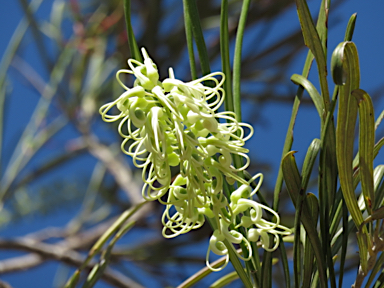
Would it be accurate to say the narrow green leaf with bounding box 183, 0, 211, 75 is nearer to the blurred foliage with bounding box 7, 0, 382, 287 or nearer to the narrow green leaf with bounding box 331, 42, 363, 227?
the narrow green leaf with bounding box 331, 42, 363, 227

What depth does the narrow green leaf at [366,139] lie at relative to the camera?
5.3 inches

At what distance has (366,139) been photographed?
0.15 m

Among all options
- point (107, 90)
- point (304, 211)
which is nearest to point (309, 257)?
point (304, 211)

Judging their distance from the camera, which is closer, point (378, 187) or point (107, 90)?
point (378, 187)

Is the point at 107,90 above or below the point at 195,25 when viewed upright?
above

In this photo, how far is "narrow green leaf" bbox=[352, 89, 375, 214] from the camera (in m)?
0.14

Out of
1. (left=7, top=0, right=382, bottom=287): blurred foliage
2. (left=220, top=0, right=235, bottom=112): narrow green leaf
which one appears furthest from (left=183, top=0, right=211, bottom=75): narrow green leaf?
(left=7, top=0, right=382, bottom=287): blurred foliage

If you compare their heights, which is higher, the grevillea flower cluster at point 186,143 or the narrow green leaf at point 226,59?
the narrow green leaf at point 226,59

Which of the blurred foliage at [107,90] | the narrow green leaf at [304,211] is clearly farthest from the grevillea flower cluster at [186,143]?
the blurred foliage at [107,90]

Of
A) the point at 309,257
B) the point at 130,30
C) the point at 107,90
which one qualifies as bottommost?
the point at 309,257

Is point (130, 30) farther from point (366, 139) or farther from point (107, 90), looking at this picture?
point (107, 90)

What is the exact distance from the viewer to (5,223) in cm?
75

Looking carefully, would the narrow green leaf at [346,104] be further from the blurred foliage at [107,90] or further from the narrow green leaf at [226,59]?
the blurred foliage at [107,90]

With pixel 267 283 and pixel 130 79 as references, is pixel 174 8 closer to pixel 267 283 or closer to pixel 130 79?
pixel 130 79
